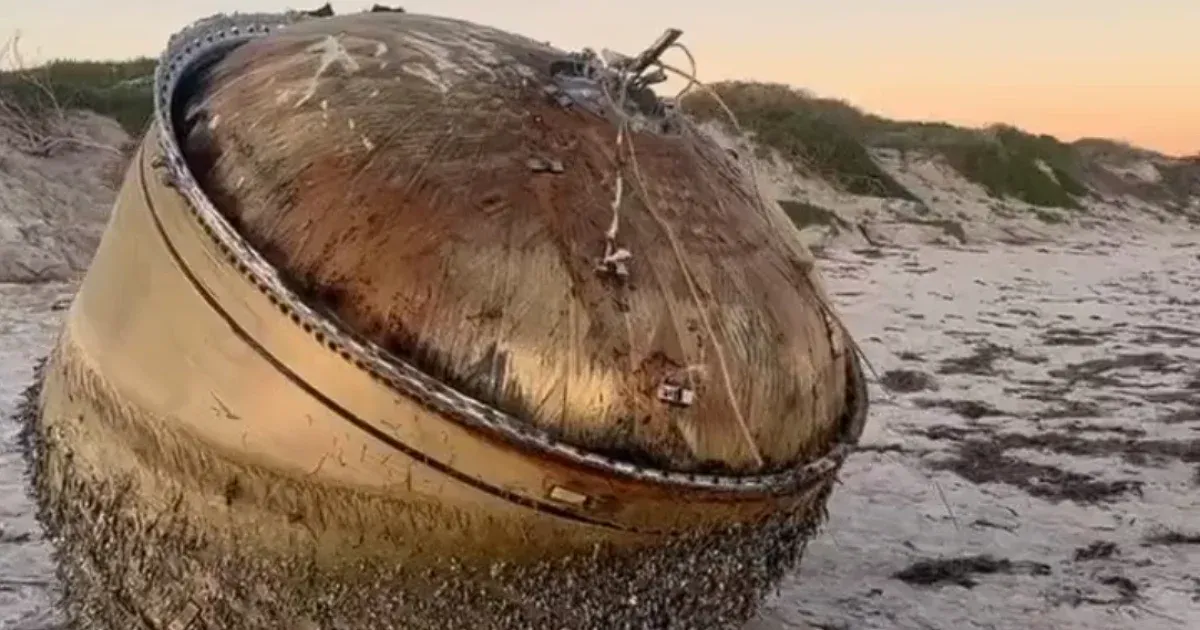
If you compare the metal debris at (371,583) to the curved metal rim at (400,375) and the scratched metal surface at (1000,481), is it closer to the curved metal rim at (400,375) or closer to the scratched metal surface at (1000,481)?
the curved metal rim at (400,375)

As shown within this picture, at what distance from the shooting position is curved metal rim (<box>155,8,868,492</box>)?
9.01 ft

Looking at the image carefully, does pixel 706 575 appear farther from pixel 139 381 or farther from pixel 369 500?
pixel 139 381

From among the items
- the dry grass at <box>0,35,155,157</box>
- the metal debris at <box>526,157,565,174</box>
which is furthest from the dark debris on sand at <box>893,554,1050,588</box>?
the dry grass at <box>0,35,155,157</box>

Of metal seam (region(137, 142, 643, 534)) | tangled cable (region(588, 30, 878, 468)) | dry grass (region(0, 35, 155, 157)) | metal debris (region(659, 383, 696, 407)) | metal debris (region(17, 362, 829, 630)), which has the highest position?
tangled cable (region(588, 30, 878, 468))

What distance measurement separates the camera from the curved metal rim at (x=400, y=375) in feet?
9.01

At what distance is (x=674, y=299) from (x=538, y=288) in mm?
294

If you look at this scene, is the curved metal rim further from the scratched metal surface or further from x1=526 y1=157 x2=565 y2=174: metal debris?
the scratched metal surface

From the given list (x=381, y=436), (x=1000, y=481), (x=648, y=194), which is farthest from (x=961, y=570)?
(x=381, y=436)

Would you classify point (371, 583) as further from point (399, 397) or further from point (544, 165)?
point (544, 165)

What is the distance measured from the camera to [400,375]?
274cm

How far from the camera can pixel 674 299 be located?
9.76 ft

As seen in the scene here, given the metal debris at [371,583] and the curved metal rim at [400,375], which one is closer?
the curved metal rim at [400,375]

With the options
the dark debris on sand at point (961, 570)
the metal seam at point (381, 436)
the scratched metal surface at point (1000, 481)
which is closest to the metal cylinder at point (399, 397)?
the metal seam at point (381, 436)

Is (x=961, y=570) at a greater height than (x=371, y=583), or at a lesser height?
lesser
